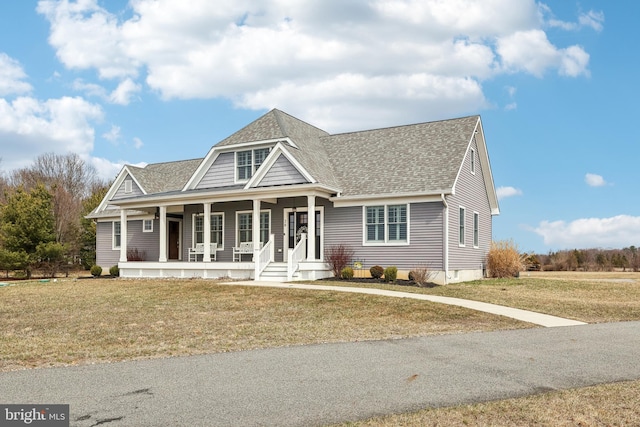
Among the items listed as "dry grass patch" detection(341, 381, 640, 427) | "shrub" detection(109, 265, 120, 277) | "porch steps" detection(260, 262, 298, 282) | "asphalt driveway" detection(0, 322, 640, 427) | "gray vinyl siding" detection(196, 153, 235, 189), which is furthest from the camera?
"shrub" detection(109, 265, 120, 277)

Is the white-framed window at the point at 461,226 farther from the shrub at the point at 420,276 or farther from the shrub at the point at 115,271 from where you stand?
the shrub at the point at 115,271

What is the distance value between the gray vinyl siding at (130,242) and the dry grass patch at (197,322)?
12935mm

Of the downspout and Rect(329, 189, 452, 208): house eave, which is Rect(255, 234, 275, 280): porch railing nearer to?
Rect(329, 189, 452, 208): house eave

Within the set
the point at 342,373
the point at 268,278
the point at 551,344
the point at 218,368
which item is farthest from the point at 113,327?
the point at 268,278

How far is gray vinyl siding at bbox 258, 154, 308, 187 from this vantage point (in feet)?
79.1

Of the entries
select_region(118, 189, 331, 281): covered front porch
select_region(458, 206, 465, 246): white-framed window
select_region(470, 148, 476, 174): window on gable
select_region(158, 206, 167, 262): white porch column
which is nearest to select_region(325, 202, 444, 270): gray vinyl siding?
select_region(118, 189, 331, 281): covered front porch

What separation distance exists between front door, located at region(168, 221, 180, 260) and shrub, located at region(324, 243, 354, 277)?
10843 mm

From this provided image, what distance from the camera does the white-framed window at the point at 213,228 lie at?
2893 centimetres

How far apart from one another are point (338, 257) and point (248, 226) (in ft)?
19.2

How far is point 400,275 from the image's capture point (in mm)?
23359

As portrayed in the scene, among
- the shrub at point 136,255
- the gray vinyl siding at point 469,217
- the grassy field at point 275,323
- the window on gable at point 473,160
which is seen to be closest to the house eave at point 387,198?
the gray vinyl siding at point 469,217

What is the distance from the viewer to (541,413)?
20.3 ft

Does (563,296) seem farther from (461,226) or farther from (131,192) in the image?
(131,192)

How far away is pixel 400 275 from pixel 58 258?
24.6 m
